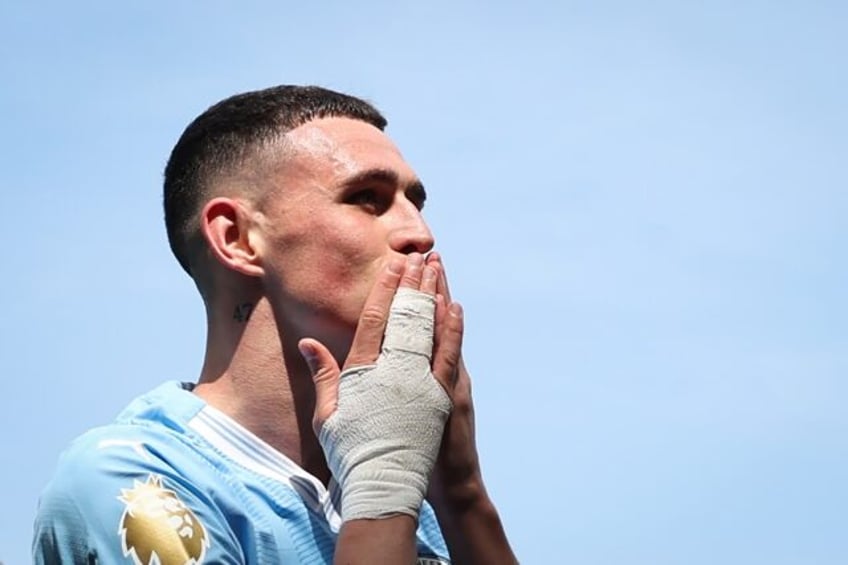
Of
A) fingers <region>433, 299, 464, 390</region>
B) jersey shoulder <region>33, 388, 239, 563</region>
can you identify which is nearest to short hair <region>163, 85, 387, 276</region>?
fingers <region>433, 299, 464, 390</region>

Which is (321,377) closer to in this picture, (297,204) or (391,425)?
(391,425)

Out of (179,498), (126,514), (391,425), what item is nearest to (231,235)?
(391,425)

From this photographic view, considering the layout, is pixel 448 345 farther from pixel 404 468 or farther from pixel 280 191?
pixel 280 191

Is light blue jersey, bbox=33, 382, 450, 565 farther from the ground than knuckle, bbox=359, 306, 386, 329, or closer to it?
closer to it

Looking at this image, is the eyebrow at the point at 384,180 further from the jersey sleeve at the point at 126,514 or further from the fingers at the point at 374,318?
the jersey sleeve at the point at 126,514

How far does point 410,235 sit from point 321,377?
76cm

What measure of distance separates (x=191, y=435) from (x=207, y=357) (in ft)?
2.18

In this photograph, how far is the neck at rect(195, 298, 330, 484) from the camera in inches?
241

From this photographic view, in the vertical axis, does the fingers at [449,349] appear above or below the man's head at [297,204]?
below

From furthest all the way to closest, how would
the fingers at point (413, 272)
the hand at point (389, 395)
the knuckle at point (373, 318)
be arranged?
the fingers at point (413, 272), the knuckle at point (373, 318), the hand at point (389, 395)

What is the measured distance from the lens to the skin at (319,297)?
6.02 m

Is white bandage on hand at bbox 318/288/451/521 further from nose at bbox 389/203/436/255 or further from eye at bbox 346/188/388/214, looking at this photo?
eye at bbox 346/188/388/214

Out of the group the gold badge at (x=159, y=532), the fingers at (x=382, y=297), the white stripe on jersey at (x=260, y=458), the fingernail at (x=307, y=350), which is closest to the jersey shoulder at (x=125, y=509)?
the gold badge at (x=159, y=532)

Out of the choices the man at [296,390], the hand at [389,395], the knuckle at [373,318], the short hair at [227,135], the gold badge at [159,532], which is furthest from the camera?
the short hair at [227,135]
